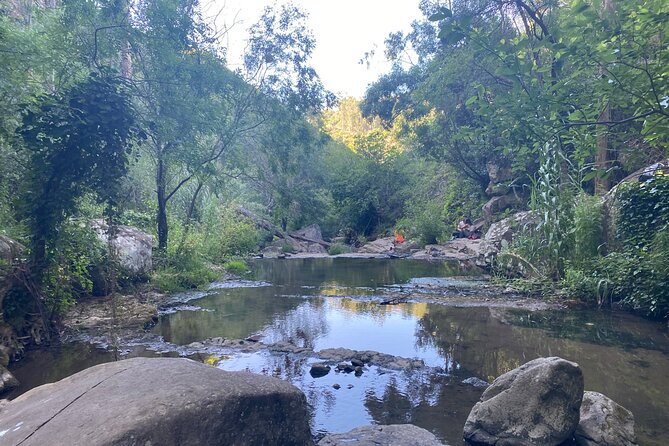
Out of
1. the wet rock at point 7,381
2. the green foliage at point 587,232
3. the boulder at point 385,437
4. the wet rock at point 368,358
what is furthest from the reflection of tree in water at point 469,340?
the wet rock at point 7,381

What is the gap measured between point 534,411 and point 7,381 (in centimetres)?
516

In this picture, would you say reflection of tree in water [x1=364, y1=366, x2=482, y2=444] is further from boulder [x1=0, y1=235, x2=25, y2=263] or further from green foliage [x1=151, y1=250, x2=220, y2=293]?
green foliage [x1=151, y1=250, x2=220, y2=293]

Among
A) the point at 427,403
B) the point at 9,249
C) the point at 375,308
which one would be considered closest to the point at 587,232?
the point at 375,308

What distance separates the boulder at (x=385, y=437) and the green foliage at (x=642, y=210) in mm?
6571

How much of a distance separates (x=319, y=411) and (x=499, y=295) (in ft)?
22.5

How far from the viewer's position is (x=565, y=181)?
1111cm

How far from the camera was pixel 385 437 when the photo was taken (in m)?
3.80

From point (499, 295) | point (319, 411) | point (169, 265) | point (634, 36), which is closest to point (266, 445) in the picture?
point (319, 411)

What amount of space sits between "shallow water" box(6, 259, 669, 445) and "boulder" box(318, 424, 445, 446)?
0.23 metres

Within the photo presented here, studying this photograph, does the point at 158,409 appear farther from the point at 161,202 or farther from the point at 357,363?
the point at 161,202

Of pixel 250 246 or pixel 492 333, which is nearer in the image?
pixel 492 333

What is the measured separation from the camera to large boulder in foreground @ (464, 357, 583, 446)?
12.3 feet

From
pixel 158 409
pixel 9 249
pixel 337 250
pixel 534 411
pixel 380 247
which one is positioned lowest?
pixel 534 411

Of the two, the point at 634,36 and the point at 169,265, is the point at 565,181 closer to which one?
the point at 634,36
